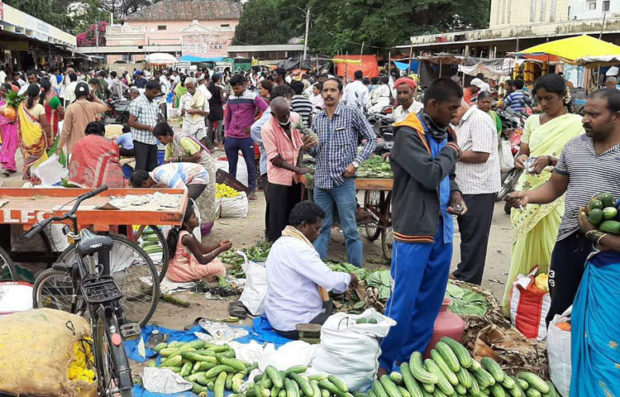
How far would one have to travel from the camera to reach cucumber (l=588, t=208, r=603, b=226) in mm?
3357

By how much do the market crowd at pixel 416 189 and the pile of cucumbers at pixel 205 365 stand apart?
2.09 feet

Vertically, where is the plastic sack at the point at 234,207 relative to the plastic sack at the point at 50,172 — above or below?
below

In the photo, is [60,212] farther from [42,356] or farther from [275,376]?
[275,376]

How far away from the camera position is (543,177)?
201 inches

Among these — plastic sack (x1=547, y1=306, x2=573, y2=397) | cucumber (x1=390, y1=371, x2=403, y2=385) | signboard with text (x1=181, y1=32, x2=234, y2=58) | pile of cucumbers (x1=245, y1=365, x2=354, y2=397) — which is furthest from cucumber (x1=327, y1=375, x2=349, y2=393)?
signboard with text (x1=181, y1=32, x2=234, y2=58)

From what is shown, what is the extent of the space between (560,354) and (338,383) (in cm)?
136

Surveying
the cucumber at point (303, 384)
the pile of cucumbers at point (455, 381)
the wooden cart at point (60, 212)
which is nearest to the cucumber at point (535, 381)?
the pile of cucumbers at point (455, 381)

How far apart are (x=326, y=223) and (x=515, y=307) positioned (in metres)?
2.08

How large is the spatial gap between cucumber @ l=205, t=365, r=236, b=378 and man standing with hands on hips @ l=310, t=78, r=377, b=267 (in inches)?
85.9

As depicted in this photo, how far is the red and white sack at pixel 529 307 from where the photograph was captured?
4832 mm

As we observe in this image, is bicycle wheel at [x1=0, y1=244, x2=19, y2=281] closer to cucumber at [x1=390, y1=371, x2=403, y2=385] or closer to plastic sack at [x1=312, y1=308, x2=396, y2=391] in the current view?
plastic sack at [x1=312, y1=308, x2=396, y2=391]

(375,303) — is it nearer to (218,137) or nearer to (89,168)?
(89,168)

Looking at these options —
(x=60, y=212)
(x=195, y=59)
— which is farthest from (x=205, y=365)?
(x=195, y=59)

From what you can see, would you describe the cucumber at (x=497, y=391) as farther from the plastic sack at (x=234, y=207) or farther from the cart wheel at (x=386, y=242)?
the plastic sack at (x=234, y=207)
